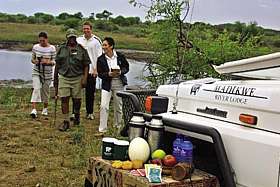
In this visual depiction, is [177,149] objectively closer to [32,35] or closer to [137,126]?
[137,126]

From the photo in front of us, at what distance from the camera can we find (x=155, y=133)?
15.2 feet

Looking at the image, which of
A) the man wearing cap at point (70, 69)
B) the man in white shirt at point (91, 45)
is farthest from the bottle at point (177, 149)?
the man in white shirt at point (91, 45)

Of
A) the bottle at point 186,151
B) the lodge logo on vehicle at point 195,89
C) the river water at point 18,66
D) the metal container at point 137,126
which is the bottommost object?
the river water at point 18,66

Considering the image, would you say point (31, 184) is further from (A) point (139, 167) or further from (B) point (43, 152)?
(A) point (139, 167)

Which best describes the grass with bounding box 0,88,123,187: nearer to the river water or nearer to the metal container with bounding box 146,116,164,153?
the metal container with bounding box 146,116,164,153

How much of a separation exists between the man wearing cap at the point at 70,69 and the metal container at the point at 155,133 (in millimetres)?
5282

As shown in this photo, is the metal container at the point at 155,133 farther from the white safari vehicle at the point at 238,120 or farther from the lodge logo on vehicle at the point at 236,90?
the lodge logo on vehicle at the point at 236,90

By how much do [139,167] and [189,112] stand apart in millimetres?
595

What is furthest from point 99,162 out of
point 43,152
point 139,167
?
point 43,152

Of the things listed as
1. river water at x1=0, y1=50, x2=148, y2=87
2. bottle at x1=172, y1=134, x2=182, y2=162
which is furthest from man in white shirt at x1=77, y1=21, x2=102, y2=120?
river water at x1=0, y1=50, x2=148, y2=87

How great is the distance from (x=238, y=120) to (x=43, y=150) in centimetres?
489

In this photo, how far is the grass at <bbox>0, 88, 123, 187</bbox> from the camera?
22.7 ft

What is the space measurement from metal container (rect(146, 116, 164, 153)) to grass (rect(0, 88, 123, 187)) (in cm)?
220

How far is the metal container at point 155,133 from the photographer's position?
15.1 ft
